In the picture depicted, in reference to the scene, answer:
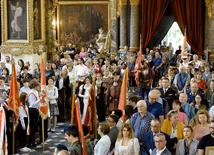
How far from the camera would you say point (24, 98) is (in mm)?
11492

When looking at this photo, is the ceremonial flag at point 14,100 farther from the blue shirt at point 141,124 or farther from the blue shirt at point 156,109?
the blue shirt at point 141,124

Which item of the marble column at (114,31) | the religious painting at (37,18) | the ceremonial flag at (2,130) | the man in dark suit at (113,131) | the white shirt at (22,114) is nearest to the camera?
the man in dark suit at (113,131)

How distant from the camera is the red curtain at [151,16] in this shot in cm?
2384

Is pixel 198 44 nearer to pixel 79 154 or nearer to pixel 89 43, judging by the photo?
pixel 89 43

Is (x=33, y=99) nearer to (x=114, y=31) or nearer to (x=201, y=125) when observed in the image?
(x=201, y=125)

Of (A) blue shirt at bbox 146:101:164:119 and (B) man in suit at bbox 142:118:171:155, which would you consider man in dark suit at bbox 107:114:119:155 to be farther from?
(A) blue shirt at bbox 146:101:164:119

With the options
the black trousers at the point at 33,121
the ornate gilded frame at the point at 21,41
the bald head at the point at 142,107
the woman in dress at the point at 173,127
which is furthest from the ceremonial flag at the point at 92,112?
the ornate gilded frame at the point at 21,41

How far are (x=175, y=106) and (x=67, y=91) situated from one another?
5877 mm

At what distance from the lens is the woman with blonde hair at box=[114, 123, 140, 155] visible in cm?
794

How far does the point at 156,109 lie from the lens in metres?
9.41

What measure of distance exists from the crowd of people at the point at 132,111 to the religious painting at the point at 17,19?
2.20 metres

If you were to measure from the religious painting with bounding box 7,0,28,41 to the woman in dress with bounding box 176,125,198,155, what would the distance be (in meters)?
14.3

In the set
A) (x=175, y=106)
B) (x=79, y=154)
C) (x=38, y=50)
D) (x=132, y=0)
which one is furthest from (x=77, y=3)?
(x=79, y=154)

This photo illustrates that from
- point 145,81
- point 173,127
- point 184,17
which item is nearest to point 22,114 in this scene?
point 173,127
